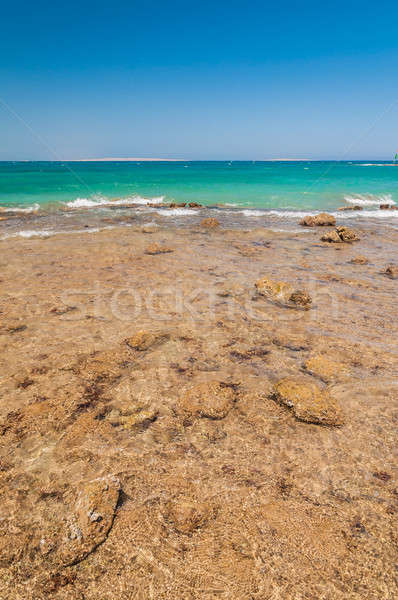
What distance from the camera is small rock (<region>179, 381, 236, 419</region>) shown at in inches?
135

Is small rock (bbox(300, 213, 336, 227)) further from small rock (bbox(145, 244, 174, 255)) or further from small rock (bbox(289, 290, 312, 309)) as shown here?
small rock (bbox(289, 290, 312, 309))

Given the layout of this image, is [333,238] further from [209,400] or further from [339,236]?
[209,400]

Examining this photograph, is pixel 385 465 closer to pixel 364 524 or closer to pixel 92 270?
pixel 364 524

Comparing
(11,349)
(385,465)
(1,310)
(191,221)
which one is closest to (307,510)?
(385,465)

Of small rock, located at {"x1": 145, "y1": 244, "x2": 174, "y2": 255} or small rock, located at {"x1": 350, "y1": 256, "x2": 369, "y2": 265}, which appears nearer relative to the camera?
small rock, located at {"x1": 350, "y1": 256, "x2": 369, "y2": 265}

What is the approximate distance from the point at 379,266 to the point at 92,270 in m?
7.81

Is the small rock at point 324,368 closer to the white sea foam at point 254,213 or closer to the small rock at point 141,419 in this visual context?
the small rock at point 141,419

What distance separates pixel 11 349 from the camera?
14.7ft

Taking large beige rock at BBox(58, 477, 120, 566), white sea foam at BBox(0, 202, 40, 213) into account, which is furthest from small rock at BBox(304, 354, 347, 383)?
white sea foam at BBox(0, 202, 40, 213)

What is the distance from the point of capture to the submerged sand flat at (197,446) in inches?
82.4

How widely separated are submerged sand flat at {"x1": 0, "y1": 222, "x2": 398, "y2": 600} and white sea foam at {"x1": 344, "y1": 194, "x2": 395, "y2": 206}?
24.2 meters

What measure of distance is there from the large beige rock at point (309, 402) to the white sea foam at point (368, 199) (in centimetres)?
2687

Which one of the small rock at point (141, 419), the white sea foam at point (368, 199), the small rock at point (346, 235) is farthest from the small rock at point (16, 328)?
the white sea foam at point (368, 199)

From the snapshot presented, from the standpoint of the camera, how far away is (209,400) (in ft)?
11.6
